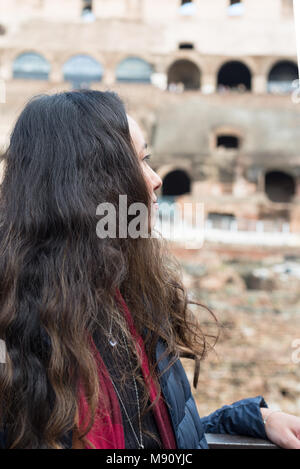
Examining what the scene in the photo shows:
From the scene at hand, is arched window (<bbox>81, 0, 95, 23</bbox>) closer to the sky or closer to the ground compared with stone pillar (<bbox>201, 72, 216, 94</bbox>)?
closer to the sky

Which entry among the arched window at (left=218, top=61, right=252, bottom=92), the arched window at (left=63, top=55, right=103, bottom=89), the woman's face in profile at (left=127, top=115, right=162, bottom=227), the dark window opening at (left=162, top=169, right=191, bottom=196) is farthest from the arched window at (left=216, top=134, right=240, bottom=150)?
the woman's face in profile at (left=127, top=115, right=162, bottom=227)

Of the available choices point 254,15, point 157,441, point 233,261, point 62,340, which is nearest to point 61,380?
point 62,340

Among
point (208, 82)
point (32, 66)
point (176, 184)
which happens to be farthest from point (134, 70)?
point (176, 184)

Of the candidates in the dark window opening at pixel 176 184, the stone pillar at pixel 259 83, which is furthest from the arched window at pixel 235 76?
the dark window opening at pixel 176 184

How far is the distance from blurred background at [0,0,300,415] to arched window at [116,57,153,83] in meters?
0.06

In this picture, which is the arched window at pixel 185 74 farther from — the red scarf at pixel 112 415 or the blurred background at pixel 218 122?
the red scarf at pixel 112 415

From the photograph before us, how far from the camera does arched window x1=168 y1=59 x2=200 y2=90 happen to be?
83.9 feet

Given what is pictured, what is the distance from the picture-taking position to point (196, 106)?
2055cm

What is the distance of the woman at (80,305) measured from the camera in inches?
42.3

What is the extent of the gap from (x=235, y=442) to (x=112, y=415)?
0.43 meters

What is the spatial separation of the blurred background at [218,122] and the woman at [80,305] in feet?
13.3

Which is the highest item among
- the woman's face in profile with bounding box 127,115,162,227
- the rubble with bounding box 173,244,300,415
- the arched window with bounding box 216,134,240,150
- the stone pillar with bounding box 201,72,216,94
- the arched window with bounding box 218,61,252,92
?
the arched window with bounding box 218,61,252,92

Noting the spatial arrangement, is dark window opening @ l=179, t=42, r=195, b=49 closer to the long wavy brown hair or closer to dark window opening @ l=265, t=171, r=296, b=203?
dark window opening @ l=265, t=171, r=296, b=203

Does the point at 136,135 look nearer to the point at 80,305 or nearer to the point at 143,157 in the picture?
the point at 143,157
